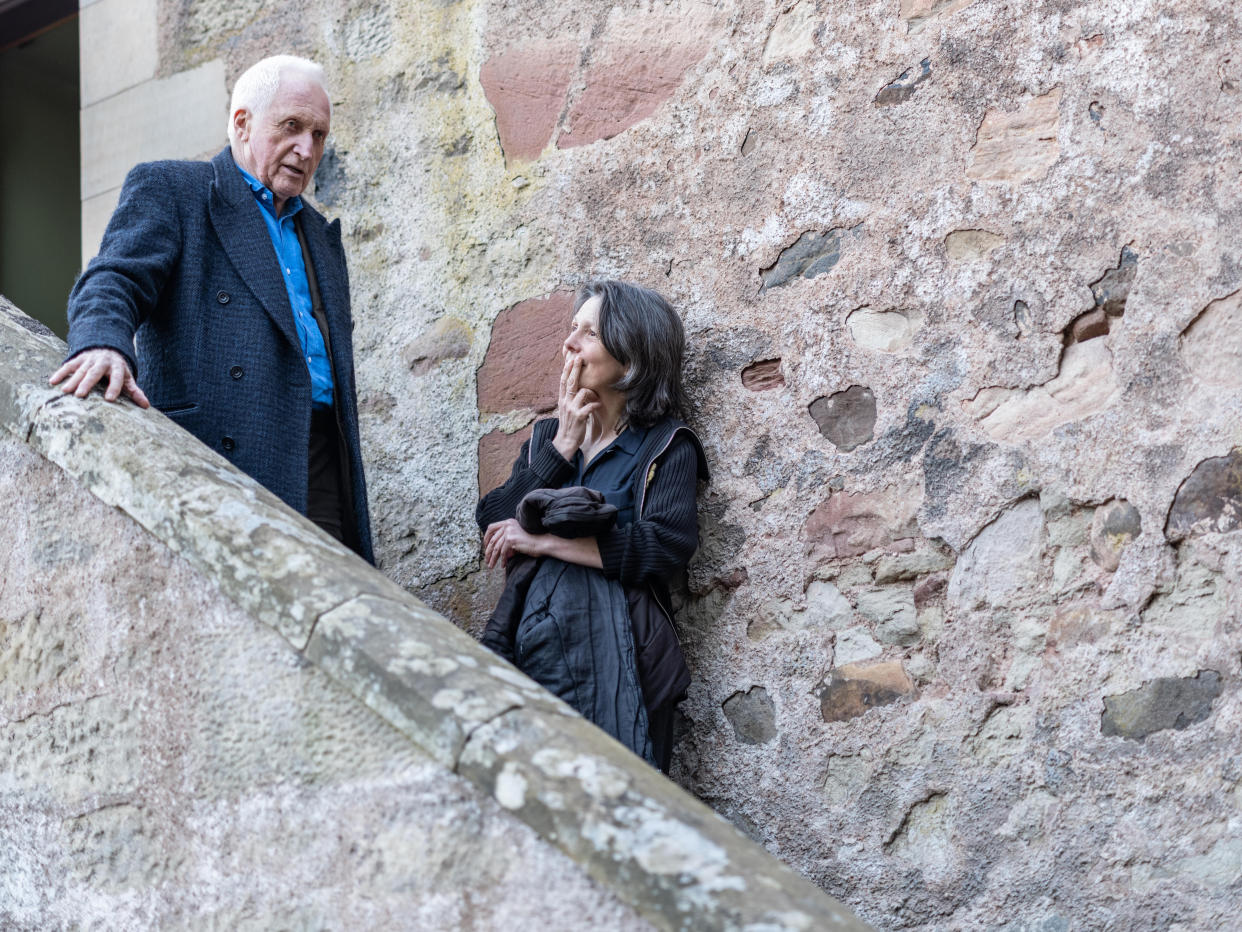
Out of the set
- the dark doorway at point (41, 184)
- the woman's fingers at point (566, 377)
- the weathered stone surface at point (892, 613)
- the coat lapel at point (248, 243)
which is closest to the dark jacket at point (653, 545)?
the woman's fingers at point (566, 377)

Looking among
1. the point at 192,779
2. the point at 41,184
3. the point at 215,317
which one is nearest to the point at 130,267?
the point at 215,317

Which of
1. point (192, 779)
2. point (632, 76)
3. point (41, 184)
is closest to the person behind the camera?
point (192, 779)

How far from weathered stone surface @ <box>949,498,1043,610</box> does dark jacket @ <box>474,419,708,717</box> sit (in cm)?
51

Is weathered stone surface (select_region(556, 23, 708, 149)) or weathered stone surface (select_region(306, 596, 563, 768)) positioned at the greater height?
weathered stone surface (select_region(556, 23, 708, 149))

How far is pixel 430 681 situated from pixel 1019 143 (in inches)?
65.9

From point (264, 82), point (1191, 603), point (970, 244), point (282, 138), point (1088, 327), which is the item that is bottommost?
point (1191, 603)

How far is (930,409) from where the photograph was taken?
249 cm

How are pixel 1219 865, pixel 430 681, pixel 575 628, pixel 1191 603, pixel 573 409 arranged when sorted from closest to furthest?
1. pixel 430 681
2. pixel 1219 865
3. pixel 1191 603
4. pixel 575 628
5. pixel 573 409

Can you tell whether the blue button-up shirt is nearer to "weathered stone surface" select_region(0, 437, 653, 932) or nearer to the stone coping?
the stone coping

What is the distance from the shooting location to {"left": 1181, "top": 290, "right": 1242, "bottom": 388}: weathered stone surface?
2217mm

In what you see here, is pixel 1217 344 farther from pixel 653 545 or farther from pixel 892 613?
pixel 653 545

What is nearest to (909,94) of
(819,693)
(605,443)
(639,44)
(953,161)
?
(953,161)

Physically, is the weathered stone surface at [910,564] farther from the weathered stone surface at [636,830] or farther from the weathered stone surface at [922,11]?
the weathered stone surface at [636,830]

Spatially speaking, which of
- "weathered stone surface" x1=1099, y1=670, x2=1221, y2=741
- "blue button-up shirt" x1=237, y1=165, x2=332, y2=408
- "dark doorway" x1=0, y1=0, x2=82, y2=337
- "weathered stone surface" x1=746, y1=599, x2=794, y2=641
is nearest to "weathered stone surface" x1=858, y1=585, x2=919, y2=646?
"weathered stone surface" x1=746, y1=599, x2=794, y2=641
